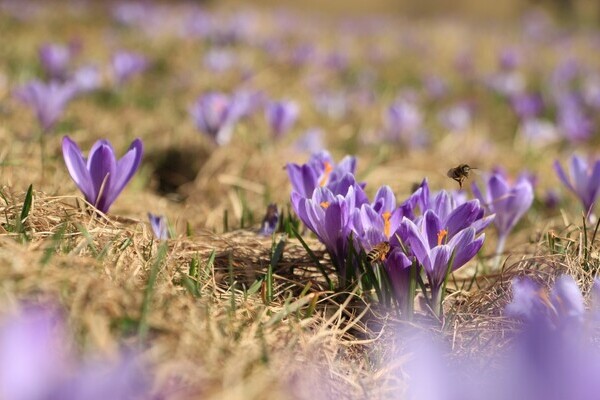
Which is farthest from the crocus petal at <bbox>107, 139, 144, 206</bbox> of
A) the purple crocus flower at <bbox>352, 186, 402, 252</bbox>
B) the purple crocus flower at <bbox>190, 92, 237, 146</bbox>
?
the purple crocus flower at <bbox>190, 92, 237, 146</bbox>

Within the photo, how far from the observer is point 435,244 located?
1573 millimetres

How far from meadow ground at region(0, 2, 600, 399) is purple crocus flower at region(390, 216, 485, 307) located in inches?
4.4

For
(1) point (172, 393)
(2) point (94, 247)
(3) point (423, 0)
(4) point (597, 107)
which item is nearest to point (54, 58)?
(2) point (94, 247)

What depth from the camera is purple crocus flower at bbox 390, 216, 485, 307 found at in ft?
4.95

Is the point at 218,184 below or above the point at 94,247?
below

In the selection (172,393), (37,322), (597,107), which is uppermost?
(37,322)

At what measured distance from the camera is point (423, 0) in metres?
19.2

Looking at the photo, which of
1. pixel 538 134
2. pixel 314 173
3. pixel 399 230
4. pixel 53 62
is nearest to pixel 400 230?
pixel 399 230

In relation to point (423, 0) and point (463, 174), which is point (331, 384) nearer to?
point (463, 174)

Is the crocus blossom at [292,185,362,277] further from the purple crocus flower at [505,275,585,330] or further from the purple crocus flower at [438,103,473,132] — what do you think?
the purple crocus flower at [438,103,473,132]

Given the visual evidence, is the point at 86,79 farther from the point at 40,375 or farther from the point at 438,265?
the point at 40,375

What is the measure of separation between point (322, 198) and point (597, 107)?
4238 millimetres

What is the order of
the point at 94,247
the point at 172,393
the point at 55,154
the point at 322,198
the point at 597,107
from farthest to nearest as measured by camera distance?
the point at 597,107 → the point at 55,154 → the point at 322,198 → the point at 94,247 → the point at 172,393

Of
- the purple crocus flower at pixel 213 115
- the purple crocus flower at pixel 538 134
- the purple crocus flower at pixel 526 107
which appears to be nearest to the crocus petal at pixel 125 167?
the purple crocus flower at pixel 213 115
